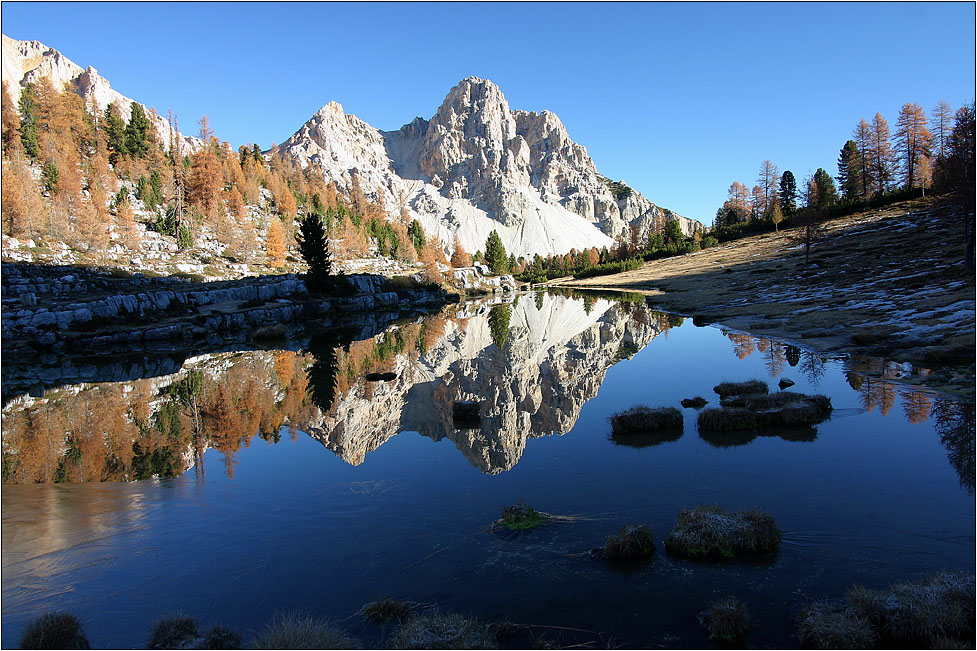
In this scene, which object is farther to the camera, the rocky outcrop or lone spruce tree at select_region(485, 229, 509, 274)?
lone spruce tree at select_region(485, 229, 509, 274)

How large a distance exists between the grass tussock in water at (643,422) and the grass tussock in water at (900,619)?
33.0 feet

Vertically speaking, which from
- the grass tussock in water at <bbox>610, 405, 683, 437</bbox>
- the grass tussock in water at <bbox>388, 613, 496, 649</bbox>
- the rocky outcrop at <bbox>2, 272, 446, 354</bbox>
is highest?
the rocky outcrop at <bbox>2, 272, 446, 354</bbox>

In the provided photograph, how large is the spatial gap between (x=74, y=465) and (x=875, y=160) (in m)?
151

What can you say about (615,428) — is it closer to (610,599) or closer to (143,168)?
(610,599)

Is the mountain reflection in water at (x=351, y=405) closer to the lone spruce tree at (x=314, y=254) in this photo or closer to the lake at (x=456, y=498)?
the lake at (x=456, y=498)

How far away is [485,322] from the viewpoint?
57656mm

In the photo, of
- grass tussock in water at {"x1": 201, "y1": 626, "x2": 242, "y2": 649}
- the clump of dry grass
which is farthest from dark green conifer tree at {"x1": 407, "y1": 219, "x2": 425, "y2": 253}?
the clump of dry grass

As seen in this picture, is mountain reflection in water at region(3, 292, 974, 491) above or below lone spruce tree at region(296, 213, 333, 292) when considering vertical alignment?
below

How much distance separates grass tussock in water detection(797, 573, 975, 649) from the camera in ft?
20.5

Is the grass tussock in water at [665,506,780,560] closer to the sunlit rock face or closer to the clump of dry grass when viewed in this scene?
the clump of dry grass

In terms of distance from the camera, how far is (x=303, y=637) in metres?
6.52

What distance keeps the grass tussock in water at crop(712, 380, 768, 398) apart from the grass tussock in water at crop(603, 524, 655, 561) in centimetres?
1348

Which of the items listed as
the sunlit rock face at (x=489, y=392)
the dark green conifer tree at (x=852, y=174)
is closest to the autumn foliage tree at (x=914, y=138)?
the dark green conifer tree at (x=852, y=174)

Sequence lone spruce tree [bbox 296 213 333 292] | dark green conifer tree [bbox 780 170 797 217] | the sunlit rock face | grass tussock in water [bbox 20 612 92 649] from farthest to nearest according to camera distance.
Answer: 1. dark green conifer tree [bbox 780 170 797 217]
2. lone spruce tree [bbox 296 213 333 292]
3. the sunlit rock face
4. grass tussock in water [bbox 20 612 92 649]
